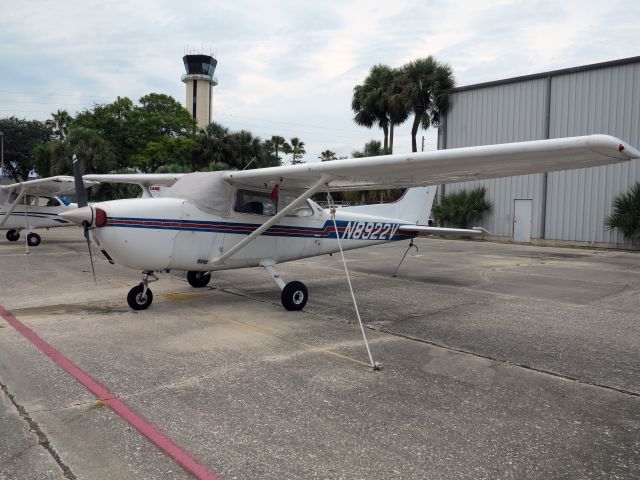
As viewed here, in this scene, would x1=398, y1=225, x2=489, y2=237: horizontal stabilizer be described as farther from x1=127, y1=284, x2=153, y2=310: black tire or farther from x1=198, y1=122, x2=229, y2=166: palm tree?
x1=198, y1=122, x2=229, y2=166: palm tree

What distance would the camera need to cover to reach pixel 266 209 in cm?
816

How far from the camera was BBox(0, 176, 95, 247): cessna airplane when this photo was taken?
16.8 m

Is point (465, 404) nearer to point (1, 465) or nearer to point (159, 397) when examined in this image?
point (159, 397)

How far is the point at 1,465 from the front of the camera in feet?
9.24

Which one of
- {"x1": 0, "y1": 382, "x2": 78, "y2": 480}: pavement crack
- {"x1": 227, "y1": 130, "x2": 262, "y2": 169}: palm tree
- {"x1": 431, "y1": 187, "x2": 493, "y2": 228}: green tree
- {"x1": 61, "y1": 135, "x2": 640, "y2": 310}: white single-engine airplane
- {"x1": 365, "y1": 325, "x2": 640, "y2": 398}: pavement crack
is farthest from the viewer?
{"x1": 227, "y1": 130, "x2": 262, "y2": 169}: palm tree

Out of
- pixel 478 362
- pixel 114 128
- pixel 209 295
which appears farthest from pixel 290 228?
pixel 114 128

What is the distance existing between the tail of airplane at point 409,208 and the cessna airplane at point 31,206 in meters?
11.5

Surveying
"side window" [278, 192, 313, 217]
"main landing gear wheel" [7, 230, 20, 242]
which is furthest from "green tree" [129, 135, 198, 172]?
"side window" [278, 192, 313, 217]

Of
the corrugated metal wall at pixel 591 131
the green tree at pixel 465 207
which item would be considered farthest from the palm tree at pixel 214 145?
the corrugated metal wall at pixel 591 131

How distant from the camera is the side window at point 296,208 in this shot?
327 inches

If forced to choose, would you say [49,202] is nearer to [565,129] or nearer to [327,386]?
[327,386]

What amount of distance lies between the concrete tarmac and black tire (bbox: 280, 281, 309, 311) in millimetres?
277

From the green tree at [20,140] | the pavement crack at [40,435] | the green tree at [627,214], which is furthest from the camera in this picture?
the green tree at [20,140]

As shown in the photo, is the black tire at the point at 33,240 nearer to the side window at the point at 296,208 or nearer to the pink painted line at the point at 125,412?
the side window at the point at 296,208
